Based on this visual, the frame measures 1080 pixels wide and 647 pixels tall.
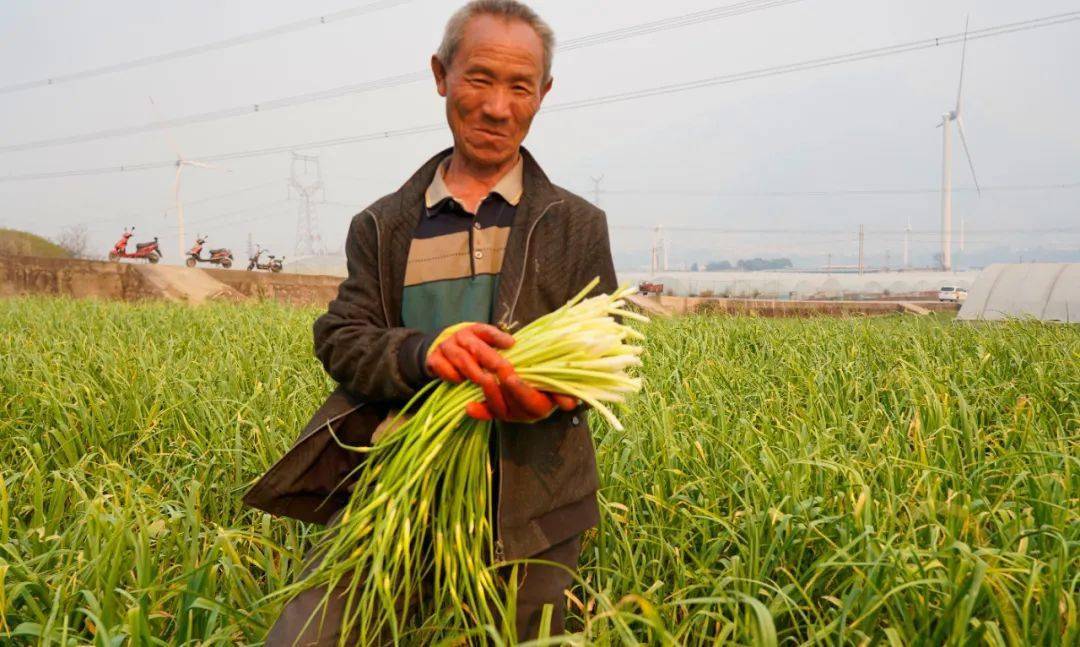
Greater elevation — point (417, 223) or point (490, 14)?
point (490, 14)

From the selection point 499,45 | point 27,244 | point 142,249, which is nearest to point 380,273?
point 499,45

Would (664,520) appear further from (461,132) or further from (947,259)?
(947,259)

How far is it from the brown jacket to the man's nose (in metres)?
0.15

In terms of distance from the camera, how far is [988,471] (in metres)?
2.38

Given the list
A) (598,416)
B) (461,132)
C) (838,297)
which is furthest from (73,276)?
(838,297)

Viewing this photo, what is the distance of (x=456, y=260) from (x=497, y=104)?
30 cm

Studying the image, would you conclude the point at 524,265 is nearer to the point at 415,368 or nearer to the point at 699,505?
the point at 415,368

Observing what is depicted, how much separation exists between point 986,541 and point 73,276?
15633mm

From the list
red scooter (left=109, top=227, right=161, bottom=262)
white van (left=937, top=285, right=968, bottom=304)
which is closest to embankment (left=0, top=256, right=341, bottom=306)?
red scooter (left=109, top=227, right=161, bottom=262)

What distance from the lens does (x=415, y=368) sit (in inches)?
53.1

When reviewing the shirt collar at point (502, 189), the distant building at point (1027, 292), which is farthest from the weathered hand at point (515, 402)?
the distant building at point (1027, 292)

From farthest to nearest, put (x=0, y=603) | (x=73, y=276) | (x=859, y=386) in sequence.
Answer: (x=73, y=276)
(x=859, y=386)
(x=0, y=603)

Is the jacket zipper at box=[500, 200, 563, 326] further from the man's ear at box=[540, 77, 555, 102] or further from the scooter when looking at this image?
the scooter

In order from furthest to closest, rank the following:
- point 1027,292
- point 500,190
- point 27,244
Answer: point 27,244
point 1027,292
point 500,190
